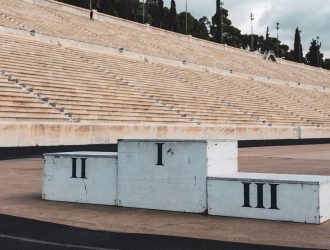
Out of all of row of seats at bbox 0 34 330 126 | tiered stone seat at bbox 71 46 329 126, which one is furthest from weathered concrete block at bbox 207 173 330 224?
tiered stone seat at bbox 71 46 329 126

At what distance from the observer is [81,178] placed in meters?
7.37

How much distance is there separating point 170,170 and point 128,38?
30.8 meters

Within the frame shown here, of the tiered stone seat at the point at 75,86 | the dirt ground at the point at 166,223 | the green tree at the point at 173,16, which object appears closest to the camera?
the dirt ground at the point at 166,223

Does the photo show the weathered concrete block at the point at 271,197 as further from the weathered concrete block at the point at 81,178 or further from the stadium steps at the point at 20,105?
the stadium steps at the point at 20,105

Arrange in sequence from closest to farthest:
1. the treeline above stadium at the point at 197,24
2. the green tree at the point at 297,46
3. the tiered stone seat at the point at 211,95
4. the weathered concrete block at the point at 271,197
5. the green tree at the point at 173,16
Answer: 1. the weathered concrete block at the point at 271,197
2. the tiered stone seat at the point at 211,95
3. the treeline above stadium at the point at 197,24
4. the green tree at the point at 173,16
5. the green tree at the point at 297,46

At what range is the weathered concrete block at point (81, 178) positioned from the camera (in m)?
7.11

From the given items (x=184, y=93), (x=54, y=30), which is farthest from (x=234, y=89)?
(x=54, y=30)

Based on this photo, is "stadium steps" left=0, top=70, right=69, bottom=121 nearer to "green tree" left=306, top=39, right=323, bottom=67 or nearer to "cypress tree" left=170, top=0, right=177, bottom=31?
"cypress tree" left=170, top=0, right=177, bottom=31

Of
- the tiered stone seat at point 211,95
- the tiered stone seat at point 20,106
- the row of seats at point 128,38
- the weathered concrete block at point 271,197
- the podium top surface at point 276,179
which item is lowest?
the weathered concrete block at point 271,197

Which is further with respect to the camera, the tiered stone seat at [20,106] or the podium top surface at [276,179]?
the tiered stone seat at [20,106]

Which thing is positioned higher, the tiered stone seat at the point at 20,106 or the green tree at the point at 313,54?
the green tree at the point at 313,54

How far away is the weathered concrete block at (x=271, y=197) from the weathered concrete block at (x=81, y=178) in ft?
5.09

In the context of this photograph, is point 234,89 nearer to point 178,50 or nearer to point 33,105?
point 178,50

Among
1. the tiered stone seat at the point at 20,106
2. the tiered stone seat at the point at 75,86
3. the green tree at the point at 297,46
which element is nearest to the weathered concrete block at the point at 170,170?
the tiered stone seat at the point at 20,106
